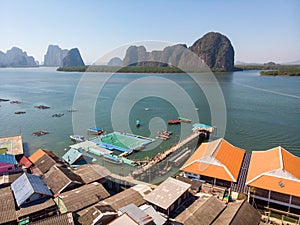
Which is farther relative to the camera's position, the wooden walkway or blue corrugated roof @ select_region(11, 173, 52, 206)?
the wooden walkway

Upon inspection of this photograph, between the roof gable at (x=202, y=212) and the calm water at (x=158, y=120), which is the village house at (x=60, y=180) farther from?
the calm water at (x=158, y=120)

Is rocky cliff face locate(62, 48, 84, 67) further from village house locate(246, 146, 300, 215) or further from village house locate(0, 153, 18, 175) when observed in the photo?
village house locate(246, 146, 300, 215)

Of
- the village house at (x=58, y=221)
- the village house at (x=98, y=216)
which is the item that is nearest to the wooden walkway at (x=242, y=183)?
the village house at (x=98, y=216)

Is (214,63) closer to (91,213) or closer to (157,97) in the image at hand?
(157,97)

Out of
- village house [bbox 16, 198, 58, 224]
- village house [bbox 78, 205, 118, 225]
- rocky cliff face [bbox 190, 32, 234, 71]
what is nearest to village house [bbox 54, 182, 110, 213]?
village house [bbox 16, 198, 58, 224]

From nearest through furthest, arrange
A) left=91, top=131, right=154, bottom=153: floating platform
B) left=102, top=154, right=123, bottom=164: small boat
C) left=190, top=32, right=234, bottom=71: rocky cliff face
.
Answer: left=102, top=154, right=123, bottom=164: small boat < left=91, top=131, right=154, bottom=153: floating platform < left=190, top=32, right=234, bottom=71: rocky cliff face

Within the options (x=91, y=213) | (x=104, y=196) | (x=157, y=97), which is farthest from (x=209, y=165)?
(x=157, y=97)
